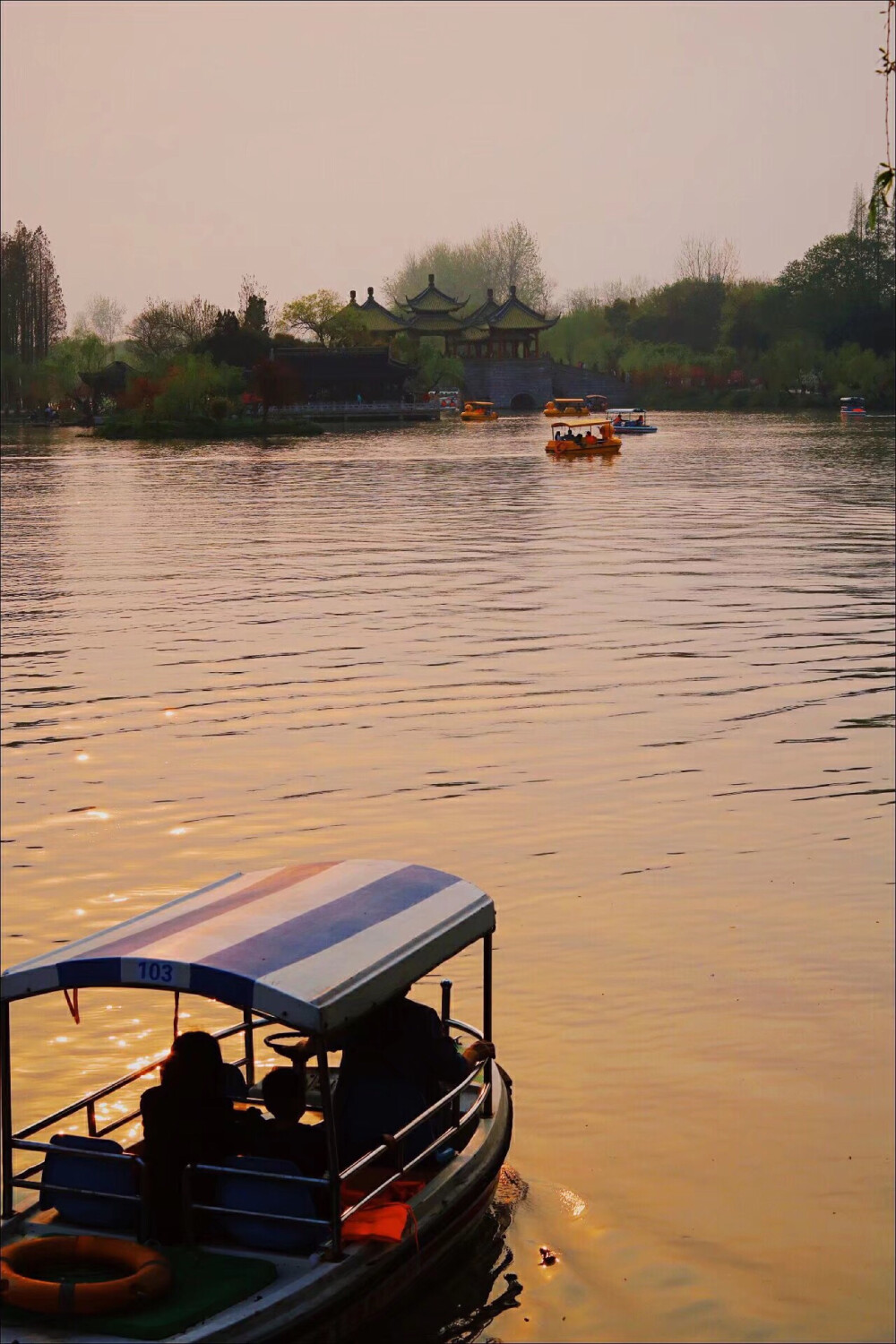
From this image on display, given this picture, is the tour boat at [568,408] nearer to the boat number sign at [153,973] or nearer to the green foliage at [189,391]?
the green foliage at [189,391]

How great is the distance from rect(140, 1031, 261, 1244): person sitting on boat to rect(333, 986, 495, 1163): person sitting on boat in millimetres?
756

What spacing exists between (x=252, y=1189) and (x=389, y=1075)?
0.91 metres

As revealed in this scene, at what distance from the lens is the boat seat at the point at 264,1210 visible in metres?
7.45

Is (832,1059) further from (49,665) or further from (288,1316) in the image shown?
(49,665)

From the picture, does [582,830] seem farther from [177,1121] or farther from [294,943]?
[177,1121]

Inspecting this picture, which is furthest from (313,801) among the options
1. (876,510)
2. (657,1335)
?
(876,510)

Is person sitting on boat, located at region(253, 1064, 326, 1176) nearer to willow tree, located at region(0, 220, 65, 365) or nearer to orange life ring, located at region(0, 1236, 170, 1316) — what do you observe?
orange life ring, located at region(0, 1236, 170, 1316)

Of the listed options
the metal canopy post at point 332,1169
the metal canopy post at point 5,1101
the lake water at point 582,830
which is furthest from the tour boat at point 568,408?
the metal canopy post at point 332,1169

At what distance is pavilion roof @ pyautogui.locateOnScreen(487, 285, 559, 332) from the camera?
475 ft

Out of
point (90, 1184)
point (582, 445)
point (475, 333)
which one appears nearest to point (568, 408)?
point (475, 333)

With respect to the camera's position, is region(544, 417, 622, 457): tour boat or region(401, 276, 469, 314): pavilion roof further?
region(401, 276, 469, 314): pavilion roof

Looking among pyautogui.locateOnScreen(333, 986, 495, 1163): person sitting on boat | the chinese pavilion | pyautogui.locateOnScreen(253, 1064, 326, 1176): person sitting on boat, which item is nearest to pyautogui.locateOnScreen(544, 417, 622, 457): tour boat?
the chinese pavilion

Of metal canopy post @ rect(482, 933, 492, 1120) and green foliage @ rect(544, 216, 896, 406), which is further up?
green foliage @ rect(544, 216, 896, 406)

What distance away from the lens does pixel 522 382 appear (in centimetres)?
14512
